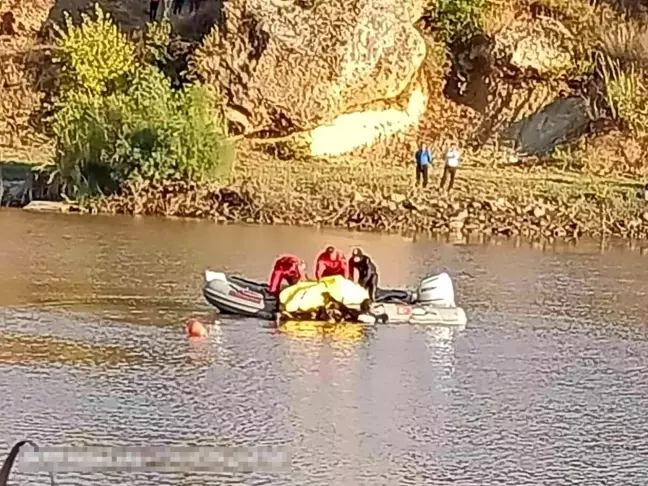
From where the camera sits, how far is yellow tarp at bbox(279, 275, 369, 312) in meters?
21.2

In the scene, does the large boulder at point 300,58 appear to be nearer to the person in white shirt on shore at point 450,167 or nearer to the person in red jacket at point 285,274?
the person in white shirt on shore at point 450,167

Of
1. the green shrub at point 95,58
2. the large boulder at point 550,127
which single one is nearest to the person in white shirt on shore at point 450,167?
the large boulder at point 550,127

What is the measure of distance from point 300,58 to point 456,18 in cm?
705

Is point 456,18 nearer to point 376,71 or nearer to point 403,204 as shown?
point 376,71

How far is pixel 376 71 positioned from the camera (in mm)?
43938

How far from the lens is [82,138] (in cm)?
3712

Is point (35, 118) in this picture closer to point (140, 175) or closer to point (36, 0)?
point (36, 0)

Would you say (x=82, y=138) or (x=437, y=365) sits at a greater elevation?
→ (x=82, y=138)

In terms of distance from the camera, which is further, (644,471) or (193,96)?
(193,96)

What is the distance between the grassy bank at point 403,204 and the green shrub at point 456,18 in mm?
9632

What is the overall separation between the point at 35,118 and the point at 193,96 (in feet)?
35.7

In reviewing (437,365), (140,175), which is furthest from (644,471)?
(140,175)

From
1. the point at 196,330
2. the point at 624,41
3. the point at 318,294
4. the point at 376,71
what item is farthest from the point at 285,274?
the point at 624,41

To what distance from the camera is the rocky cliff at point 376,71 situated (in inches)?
1698
